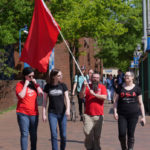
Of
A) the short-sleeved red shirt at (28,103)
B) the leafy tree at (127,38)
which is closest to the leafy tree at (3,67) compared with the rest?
the short-sleeved red shirt at (28,103)

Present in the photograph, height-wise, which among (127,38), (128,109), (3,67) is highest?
(127,38)

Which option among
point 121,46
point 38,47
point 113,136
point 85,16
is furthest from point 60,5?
point 121,46

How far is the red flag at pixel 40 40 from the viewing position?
282 inches

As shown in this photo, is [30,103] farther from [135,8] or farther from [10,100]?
[135,8]

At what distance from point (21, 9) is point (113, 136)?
8.15 m

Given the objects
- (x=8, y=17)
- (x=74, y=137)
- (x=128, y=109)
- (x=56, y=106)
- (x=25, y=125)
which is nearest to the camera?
(x=25, y=125)

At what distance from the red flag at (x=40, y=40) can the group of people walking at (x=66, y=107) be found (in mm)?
469

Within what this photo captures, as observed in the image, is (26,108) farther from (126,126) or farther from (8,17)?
(8,17)

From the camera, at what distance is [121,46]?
132ft

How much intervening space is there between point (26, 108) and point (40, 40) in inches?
56.1

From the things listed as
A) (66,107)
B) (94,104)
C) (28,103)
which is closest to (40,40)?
(28,103)

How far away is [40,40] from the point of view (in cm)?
721

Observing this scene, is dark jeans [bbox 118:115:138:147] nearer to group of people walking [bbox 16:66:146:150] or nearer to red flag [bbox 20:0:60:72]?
group of people walking [bbox 16:66:146:150]

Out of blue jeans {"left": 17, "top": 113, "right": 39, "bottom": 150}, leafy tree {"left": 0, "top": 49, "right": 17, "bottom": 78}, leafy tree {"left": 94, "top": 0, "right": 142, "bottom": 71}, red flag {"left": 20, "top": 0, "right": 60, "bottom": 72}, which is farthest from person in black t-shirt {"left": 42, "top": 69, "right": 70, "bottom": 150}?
leafy tree {"left": 94, "top": 0, "right": 142, "bottom": 71}
